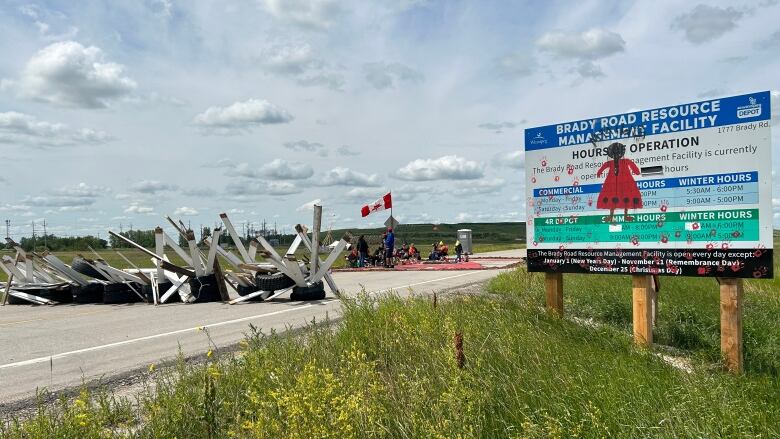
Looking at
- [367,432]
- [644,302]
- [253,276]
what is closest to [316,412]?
[367,432]

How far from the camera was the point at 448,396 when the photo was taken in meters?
3.67

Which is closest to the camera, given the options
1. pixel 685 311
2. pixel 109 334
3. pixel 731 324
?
pixel 731 324

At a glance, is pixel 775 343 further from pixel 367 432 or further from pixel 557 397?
pixel 367 432

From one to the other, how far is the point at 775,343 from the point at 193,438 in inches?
261

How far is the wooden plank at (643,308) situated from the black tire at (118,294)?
43.1ft

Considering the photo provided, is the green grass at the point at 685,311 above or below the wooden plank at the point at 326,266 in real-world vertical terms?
below

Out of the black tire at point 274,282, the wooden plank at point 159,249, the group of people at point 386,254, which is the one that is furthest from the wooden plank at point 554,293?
the group of people at point 386,254

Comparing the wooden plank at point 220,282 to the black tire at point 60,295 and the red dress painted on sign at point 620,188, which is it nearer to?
the black tire at point 60,295

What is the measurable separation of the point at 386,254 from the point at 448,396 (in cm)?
2566

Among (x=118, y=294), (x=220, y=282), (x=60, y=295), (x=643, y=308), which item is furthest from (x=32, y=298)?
(x=643, y=308)

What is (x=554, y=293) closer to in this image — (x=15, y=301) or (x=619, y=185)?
(x=619, y=185)

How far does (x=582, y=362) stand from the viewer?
482cm

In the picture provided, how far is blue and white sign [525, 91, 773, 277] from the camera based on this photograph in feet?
20.7

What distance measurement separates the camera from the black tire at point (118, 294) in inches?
621
